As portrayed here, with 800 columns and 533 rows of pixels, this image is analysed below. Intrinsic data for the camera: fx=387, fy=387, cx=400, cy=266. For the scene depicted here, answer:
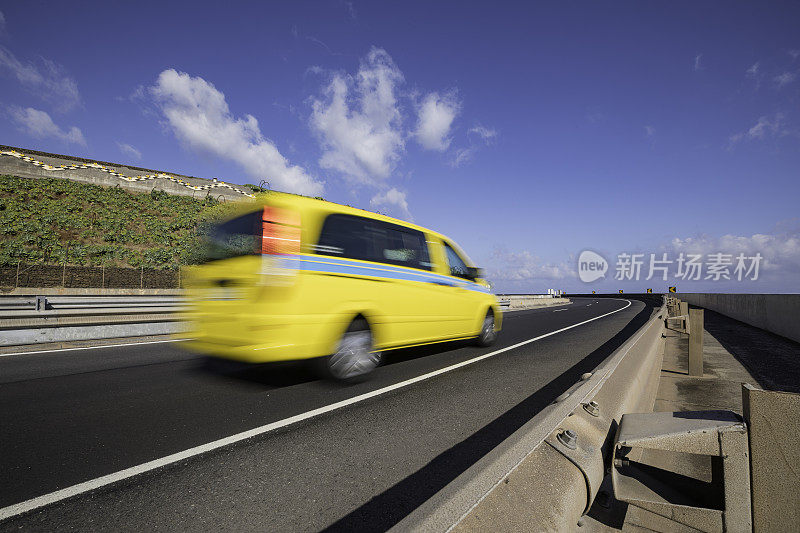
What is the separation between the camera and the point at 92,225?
3241cm

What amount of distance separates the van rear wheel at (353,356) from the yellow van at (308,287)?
12mm

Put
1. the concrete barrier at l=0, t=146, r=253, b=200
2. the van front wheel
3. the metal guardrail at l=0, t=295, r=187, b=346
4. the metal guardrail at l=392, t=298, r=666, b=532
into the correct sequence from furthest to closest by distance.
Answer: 1. the concrete barrier at l=0, t=146, r=253, b=200
2. the van front wheel
3. the metal guardrail at l=0, t=295, r=187, b=346
4. the metal guardrail at l=392, t=298, r=666, b=532

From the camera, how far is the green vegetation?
26.5 meters

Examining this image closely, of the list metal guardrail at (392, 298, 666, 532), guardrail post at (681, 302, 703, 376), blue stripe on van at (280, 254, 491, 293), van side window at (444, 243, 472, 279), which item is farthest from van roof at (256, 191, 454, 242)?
guardrail post at (681, 302, 703, 376)

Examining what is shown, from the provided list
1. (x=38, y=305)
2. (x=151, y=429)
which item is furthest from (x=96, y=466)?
(x=38, y=305)

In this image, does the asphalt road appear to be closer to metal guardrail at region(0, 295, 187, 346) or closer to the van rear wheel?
the van rear wheel

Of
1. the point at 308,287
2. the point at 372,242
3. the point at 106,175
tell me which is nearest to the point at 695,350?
the point at 372,242

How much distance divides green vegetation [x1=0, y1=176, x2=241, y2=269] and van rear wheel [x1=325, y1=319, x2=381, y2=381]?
71.7 feet

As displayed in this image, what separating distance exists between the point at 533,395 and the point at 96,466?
3970 millimetres

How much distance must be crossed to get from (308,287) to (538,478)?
3.12 metres

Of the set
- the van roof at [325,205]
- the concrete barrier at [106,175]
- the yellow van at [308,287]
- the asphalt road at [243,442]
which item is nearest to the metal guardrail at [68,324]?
the asphalt road at [243,442]

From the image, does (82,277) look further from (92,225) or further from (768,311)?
(768,311)

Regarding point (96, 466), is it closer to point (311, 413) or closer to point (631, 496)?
point (311, 413)

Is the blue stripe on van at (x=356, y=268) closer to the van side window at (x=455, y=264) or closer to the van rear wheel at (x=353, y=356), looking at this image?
the van side window at (x=455, y=264)
